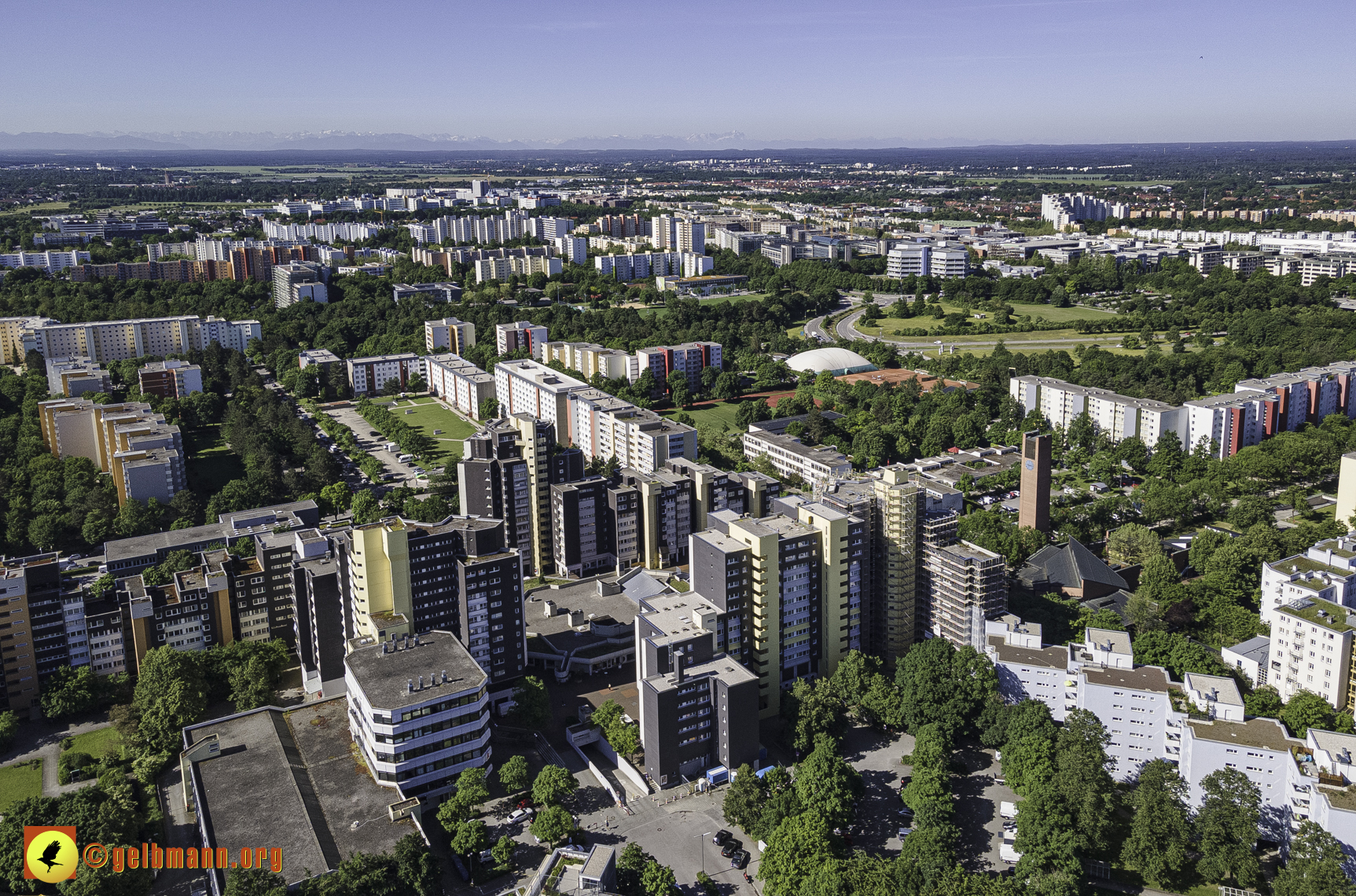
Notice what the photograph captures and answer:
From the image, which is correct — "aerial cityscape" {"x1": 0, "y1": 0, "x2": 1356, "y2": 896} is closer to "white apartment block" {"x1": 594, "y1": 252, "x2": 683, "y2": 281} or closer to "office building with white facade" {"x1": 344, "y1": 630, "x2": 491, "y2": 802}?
"office building with white facade" {"x1": 344, "y1": 630, "x2": 491, "y2": 802}

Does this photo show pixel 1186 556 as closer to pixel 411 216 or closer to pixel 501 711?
pixel 501 711

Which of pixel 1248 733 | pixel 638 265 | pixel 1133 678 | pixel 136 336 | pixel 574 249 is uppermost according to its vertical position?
pixel 574 249

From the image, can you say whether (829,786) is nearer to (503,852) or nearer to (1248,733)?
(503,852)

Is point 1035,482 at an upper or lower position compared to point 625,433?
lower

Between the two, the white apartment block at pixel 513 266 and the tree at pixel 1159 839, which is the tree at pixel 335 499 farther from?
the white apartment block at pixel 513 266

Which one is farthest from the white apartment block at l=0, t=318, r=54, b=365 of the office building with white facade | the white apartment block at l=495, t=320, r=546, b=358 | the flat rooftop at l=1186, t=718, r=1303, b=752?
the flat rooftop at l=1186, t=718, r=1303, b=752

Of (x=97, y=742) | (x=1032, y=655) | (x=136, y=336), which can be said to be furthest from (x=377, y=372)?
(x=1032, y=655)
